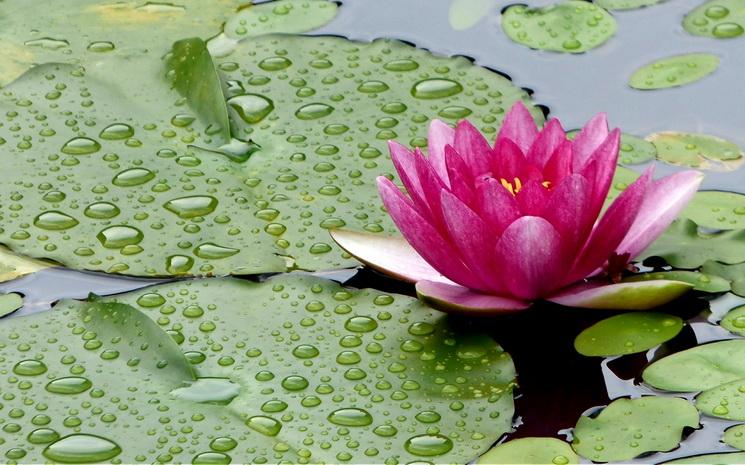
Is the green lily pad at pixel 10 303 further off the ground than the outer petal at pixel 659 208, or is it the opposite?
the outer petal at pixel 659 208

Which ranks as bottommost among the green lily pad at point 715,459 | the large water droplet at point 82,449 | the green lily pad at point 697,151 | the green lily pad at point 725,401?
the large water droplet at point 82,449

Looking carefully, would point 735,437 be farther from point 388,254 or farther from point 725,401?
point 388,254

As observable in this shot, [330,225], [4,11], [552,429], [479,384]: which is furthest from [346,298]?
[4,11]

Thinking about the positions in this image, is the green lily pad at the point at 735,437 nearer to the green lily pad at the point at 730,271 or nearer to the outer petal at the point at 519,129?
the green lily pad at the point at 730,271

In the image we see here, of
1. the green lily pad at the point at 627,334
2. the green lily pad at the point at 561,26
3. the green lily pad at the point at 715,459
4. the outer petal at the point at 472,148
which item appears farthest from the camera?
the green lily pad at the point at 561,26

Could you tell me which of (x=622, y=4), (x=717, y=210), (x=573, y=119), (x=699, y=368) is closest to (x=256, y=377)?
(x=699, y=368)

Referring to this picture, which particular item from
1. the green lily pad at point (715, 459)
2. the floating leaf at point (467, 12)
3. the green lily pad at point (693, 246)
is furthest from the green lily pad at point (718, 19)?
the green lily pad at point (715, 459)

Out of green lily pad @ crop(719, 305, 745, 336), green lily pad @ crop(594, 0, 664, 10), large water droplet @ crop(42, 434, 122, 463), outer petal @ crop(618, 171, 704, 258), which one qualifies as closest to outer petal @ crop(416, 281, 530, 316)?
outer petal @ crop(618, 171, 704, 258)

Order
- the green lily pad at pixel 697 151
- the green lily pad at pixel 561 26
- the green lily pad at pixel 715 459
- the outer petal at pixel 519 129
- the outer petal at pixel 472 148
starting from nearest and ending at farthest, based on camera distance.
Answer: the green lily pad at pixel 715 459 < the outer petal at pixel 472 148 < the outer petal at pixel 519 129 < the green lily pad at pixel 697 151 < the green lily pad at pixel 561 26
